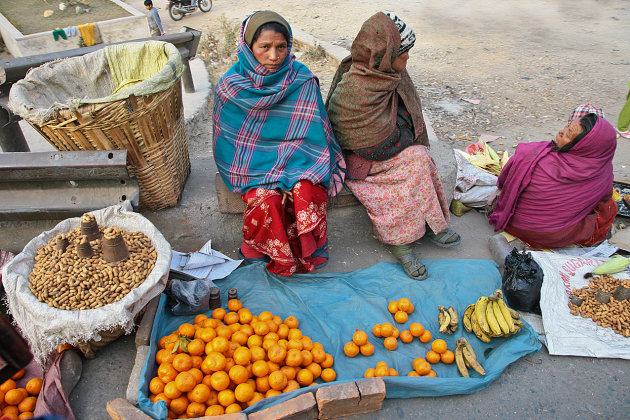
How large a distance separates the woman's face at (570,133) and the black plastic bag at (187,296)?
110 inches

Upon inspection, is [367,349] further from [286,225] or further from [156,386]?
[156,386]

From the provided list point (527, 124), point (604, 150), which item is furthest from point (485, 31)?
point (604, 150)

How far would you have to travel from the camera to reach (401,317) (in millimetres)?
2785

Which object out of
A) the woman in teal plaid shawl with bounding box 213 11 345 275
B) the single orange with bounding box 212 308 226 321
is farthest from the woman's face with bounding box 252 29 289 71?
the single orange with bounding box 212 308 226 321

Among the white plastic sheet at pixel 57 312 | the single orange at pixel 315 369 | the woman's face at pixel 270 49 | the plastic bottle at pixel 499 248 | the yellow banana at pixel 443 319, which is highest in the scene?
the woman's face at pixel 270 49

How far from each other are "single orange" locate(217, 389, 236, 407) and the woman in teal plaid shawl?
3.19 ft

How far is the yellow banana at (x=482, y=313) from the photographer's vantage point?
105 inches

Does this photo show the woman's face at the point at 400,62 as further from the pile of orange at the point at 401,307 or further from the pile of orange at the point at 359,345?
the pile of orange at the point at 359,345

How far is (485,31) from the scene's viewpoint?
9.41 meters

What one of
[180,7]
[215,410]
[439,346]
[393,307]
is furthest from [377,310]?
[180,7]

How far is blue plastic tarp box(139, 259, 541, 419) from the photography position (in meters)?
2.39

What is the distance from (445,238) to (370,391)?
1674mm

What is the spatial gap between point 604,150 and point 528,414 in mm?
1987

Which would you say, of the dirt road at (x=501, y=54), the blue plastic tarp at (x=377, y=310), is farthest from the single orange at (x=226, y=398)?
the dirt road at (x=501, y=54)
